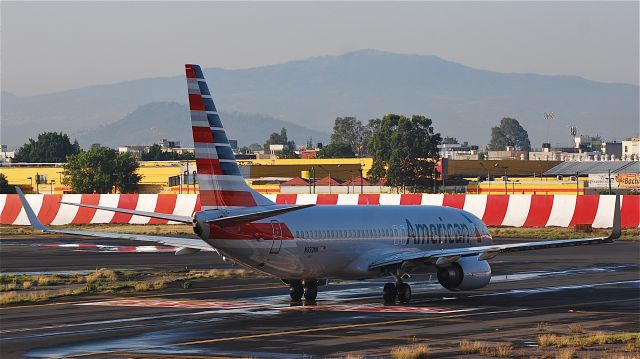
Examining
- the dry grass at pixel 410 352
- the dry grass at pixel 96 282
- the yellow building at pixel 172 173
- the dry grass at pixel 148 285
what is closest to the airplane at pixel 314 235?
the dry grass at pixel 148 285

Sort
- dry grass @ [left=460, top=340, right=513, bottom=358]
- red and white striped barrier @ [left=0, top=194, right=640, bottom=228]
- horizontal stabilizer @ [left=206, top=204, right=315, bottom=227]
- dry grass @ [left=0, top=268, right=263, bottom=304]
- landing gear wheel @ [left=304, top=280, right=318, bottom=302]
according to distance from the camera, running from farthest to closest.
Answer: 1. red and white striped barrier @ [left=0, top=194, right=640, bottom=228]
2. dry grass @ [left=0, top=268, right=263, bottom=304]
3. landing gear wheel @ [left=304, top=280, right=318, bottom=302]
4. horizontal stabilizer @ [left=206, top=204, right=315, bottom=227]
5. dry grass @ [left=460, top=340, right=513, bottom=358]

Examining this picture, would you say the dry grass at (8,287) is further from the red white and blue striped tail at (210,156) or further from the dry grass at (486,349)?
the dry grass at (486,349)

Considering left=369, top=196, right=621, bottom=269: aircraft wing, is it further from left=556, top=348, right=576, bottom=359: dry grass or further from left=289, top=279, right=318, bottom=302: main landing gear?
left=556, top=348, right=576, bottom=359: dry grass

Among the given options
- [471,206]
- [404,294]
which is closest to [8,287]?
[404,294]

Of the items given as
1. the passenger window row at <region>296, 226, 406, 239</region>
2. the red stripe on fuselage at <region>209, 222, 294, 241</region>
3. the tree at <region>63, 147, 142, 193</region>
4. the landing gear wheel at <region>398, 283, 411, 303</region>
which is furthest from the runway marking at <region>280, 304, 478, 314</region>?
the tree at <region>63, 147, 142, 193</region>

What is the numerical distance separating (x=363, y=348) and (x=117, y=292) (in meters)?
17.5

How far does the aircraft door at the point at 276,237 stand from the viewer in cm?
3581

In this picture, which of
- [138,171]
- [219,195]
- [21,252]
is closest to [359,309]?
[219,195]

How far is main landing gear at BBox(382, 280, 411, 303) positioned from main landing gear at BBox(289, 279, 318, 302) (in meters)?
2.44

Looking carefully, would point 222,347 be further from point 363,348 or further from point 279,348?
point 363,348

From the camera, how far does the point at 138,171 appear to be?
176 metres

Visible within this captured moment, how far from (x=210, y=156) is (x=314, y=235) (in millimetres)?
4660

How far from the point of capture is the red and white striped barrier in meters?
77.0

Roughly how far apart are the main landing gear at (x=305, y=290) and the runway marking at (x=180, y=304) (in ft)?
4.38
